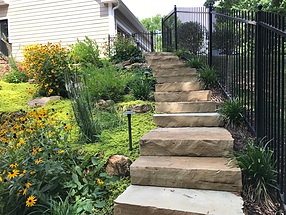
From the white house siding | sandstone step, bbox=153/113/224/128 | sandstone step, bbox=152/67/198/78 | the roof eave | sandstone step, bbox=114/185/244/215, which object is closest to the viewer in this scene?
sandstone step, bbox=114/185/244/215

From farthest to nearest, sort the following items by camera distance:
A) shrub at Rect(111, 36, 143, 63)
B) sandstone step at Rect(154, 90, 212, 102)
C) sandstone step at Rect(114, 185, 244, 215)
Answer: shrub at Rect(111, 36, 143, 63) → sandstone step at Rect(154, 90, 212, 102) → sandstone step at Rect(114, 185, 244, 215)

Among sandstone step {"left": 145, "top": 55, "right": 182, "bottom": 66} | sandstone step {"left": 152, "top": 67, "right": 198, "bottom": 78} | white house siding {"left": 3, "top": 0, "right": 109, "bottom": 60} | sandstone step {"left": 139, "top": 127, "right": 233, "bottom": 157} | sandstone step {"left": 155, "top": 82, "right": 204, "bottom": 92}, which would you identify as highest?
white house siding {"left": 3, "top": 0, "right": 109, "bottom": 60}

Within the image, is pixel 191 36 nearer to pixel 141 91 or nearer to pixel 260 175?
pixel 141 91

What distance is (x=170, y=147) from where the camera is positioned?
2.79 m

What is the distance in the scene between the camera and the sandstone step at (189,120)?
3434mm

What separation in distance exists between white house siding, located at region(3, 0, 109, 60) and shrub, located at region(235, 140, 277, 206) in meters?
8.05

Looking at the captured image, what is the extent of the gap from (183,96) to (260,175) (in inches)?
88.4

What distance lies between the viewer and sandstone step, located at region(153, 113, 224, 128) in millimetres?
3434

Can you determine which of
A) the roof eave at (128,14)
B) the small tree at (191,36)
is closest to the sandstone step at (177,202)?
the small tree at (191,36)

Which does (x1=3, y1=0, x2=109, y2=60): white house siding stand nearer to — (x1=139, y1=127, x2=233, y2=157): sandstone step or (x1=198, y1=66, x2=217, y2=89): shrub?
(x1=198, y1=66, x2=217, y2=89): shrub

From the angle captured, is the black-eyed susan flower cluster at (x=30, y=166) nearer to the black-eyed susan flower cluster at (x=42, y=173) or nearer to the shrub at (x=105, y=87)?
the black-eyed susan flower cluster at (x=42, y=173)

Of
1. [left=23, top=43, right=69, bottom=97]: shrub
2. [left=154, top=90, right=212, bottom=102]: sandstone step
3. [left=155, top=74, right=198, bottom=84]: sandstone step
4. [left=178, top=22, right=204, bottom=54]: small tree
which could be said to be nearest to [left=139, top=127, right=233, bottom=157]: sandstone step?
[left=154, top=90, right=212, bottom=102]: sandstone step

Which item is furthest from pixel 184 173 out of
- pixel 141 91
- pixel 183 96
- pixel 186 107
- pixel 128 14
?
pixel 128 14

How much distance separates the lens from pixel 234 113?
327cm
